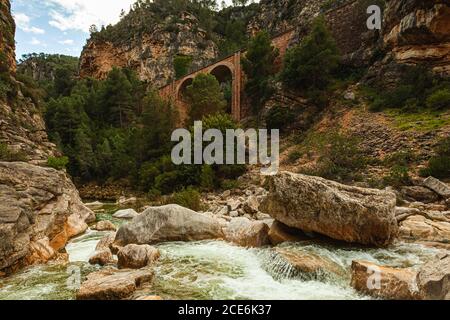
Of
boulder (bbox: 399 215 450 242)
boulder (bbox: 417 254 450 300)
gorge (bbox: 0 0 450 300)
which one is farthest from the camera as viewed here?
boulder (bbox: 399 215 450 242)

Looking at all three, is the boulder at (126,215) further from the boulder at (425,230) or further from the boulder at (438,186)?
the boulder at (438,186)

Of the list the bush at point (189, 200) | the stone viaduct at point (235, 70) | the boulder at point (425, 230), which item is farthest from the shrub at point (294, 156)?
the boulder at point (425, 230)

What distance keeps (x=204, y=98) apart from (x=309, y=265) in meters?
22.2

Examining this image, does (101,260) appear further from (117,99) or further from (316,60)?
(117,99)

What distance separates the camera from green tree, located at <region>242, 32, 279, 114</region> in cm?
2764

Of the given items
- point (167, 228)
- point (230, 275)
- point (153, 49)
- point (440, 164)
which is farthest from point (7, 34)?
point (440, 164)

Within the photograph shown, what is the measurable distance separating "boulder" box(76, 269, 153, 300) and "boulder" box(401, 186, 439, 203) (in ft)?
32.1

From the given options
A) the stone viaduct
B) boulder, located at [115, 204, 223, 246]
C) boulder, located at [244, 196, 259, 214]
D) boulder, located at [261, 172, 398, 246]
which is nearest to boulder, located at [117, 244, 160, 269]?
boulder, located at [115, 204, 223, 246]

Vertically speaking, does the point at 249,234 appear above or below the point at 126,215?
above

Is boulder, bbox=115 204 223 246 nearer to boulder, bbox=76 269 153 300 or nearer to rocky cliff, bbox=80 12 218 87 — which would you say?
boulder, bbox=76 269 153 300

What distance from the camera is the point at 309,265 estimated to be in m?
5.23

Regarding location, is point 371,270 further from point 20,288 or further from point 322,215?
point 20,288

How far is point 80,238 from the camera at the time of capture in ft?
31.9

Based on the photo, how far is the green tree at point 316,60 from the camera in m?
22.1
